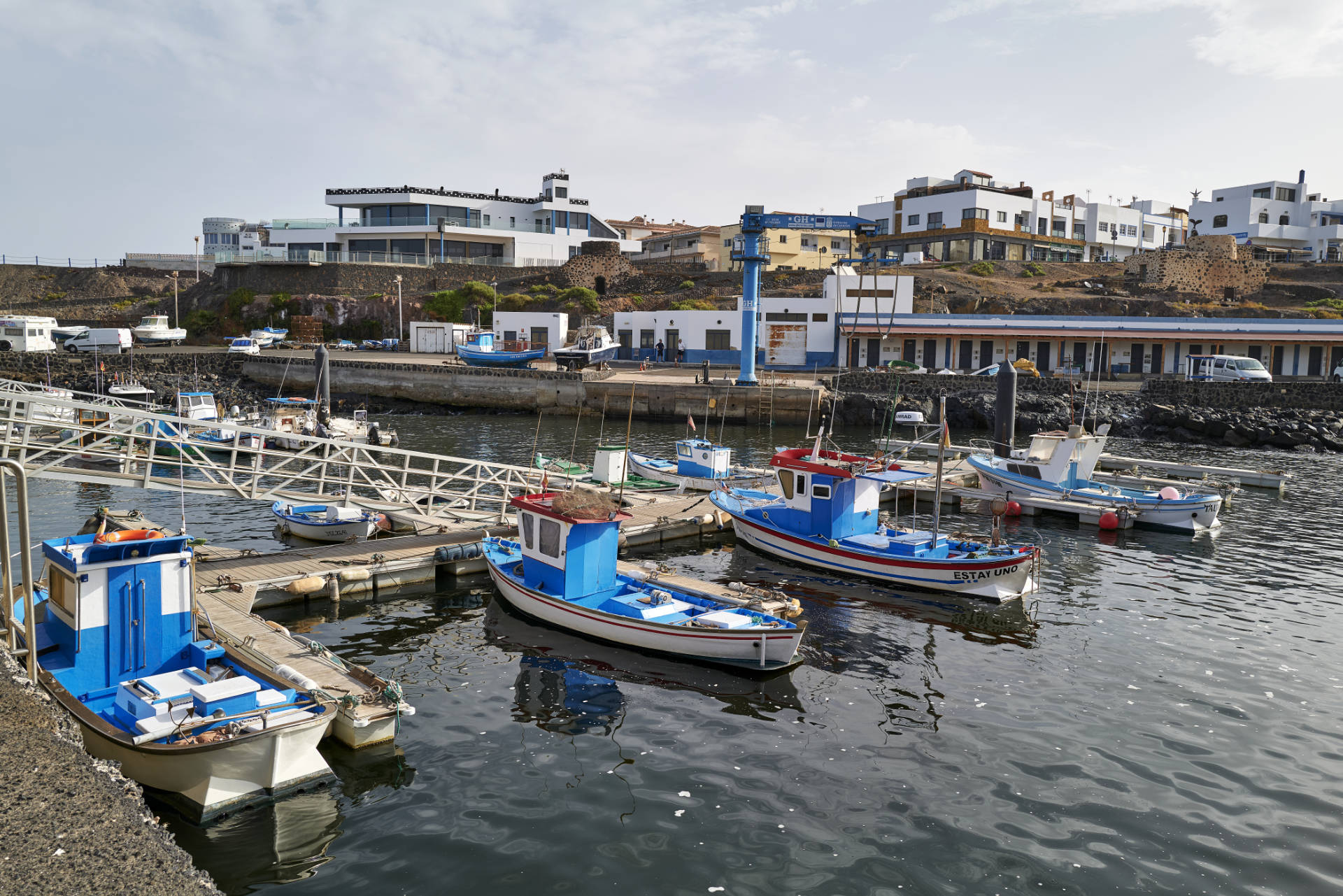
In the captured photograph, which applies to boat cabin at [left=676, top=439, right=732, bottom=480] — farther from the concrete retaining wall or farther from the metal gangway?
the concrete retaining wall

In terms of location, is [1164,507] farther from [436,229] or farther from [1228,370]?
[436,229]

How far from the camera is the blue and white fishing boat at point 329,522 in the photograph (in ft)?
73.8

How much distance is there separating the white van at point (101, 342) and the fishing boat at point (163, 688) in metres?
54.0

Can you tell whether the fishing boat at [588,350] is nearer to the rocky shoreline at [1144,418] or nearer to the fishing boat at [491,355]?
the fishing boat at [491,355]

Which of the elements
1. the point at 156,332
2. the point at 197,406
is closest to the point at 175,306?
the point at 156,332

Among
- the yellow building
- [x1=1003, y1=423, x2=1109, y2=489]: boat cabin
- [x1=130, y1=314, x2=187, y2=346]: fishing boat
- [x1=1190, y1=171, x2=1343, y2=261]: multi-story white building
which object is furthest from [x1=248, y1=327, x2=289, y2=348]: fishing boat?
[x1=1190, y1=171, x2=1343, y2=261]: multi-story white building

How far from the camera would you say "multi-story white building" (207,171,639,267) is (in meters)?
83.3

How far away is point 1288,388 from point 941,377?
1881 centimetres

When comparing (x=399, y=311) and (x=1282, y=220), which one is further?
(x=1282, y=220)

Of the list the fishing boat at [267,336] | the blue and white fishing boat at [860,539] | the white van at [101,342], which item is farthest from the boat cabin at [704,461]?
the fishing boat at [267,336]

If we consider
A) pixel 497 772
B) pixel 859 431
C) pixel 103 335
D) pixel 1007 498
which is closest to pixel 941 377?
pixel 859 431

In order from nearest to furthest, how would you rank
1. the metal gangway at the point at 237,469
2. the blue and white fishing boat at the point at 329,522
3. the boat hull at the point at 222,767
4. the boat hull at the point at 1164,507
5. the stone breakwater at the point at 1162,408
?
1. the boat hull at the point at 222,767
2. the metal gangway at the point at 237,469
3. the blue and white fishing boat at the point at 329,522
4. the boat hull at the point at 1164,507
5. the stone breakwater at the point at 1162,408

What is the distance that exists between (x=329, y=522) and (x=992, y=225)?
7670 centimetres

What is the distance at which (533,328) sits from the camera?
64.2 m
